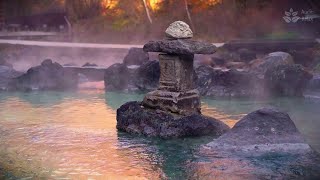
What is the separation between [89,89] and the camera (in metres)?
18.2

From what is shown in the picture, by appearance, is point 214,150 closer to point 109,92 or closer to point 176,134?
point 176,134

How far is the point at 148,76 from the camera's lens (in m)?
17.5

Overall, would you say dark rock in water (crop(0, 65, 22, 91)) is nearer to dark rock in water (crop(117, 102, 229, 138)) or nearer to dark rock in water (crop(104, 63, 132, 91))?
dark rock in water (crop(104, 63, 132, 91))

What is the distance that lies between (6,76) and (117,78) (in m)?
4.50

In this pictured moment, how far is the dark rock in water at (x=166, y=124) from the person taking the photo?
995 centimetres

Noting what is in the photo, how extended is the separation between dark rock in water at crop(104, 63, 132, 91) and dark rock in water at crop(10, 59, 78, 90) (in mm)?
1560

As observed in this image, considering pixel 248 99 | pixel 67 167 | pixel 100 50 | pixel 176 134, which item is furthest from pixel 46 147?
Answer: pixel 100 50

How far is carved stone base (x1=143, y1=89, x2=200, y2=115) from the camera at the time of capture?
10.3m

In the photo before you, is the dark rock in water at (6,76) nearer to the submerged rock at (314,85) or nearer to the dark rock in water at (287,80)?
the dark rock in water at (287,80)

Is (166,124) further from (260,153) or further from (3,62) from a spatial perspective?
(3,62)

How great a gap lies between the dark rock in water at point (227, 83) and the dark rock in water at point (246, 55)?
17.3 ft

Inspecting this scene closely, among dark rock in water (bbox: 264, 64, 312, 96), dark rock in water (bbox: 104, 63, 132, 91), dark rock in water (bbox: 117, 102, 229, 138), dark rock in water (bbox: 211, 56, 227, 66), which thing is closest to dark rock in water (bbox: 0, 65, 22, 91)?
dark rock in water (bbox: 104, 63, 132, 91)

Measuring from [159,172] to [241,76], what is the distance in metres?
9.62
